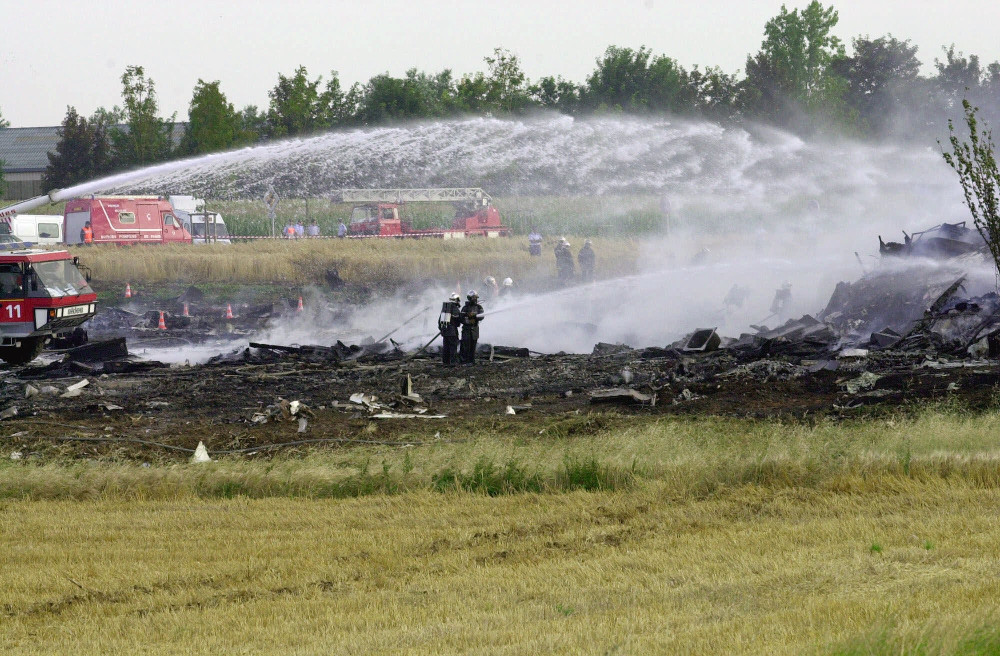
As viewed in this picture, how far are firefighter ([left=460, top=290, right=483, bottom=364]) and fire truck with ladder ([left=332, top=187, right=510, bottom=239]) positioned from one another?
21.6 m

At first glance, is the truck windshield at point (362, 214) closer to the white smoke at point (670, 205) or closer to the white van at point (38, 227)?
the white smoke at point (670, 205)

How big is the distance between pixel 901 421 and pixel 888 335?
7.71 m

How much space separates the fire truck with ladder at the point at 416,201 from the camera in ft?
149

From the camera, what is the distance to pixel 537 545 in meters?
10.1

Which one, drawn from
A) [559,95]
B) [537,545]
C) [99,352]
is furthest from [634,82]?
[537,545]

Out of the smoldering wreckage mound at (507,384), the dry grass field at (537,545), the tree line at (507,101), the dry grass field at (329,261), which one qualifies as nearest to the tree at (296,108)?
the tree line at (507,101)

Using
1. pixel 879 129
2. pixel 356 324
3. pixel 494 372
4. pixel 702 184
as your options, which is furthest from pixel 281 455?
pixel 879 129

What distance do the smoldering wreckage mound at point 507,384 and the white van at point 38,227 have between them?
19.9m

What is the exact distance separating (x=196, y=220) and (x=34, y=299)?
81.3 ft

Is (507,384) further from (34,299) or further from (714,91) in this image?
(714,91)

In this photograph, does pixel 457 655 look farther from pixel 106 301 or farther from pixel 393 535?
pixel 106 301

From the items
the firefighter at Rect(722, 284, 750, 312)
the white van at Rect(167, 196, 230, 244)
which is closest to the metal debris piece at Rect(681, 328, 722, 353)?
the firefighter at Rect(722, 284, 750, 312)

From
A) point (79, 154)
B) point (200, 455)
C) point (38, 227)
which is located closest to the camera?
point (200, 455)

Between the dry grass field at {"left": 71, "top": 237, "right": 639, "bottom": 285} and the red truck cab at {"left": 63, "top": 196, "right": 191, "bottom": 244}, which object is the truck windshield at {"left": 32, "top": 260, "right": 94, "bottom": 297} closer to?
the dry grass field at {"left": 71, "top": 237, "right": 639, "bottom": 285}
